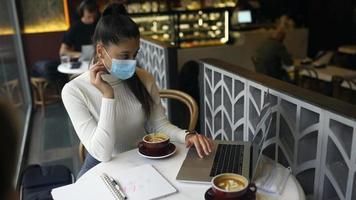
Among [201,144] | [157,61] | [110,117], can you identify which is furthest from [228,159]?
[157,61]

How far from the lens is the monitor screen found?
7.84m

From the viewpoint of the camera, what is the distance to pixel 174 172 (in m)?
1.42

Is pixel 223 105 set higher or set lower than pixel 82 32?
lower

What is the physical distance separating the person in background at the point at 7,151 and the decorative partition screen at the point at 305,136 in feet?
3.83

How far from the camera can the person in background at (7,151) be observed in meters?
0.60

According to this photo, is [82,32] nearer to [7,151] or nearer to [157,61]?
[157,61]

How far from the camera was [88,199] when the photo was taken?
124 centimetres

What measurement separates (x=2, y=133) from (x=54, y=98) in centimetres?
530

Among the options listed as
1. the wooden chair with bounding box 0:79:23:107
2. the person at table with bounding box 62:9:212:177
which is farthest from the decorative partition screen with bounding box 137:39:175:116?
the person at table with bounding box 62:9:212:177

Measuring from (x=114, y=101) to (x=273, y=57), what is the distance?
150 inches

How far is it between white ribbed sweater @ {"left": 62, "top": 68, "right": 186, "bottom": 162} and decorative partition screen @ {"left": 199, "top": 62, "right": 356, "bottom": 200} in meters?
0.49

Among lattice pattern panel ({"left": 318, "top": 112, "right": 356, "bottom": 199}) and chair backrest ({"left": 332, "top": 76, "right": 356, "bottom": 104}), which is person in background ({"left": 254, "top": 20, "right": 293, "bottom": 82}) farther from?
lattice pattern panel ({"left": 318, "top": 112, "right": 356, "bottom": 199})

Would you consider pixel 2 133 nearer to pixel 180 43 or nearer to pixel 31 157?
pixel 31 157

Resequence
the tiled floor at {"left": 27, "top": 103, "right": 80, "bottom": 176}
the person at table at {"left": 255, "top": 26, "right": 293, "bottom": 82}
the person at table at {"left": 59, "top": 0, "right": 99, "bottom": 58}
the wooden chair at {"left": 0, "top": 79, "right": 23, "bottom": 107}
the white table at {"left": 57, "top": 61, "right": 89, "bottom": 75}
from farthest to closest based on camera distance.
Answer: the person at table at {"left": 255, "top": 26, "right": 293, "bottom": 82}
the person at table at {"left": 59, "top": 0, "right": 99, "bottom": 58}
the white table at {"left": 57, "top": 61, "right": 89, "bottom": 75}
the tiled floor at {"left": 27, "top": 103, "right": 80, "bottom": 176}
the wooden chair at {"left": 0, "top": 79, "right": 23, "bottom": 107}
